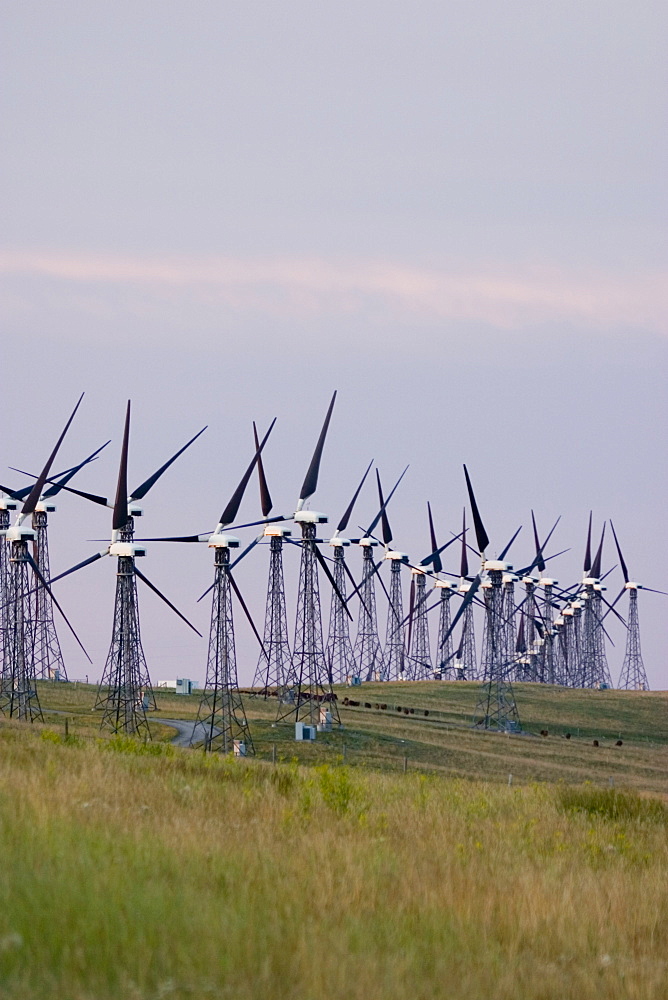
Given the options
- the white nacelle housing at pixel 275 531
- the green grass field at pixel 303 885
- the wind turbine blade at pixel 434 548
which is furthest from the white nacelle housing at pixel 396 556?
the green grass field at pixel 303 885

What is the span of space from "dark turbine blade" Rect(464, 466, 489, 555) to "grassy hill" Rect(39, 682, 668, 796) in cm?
1599

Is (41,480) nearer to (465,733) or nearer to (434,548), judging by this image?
(465,733)

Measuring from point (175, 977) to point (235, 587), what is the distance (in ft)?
217

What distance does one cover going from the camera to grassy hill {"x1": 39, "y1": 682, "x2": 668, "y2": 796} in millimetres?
73500

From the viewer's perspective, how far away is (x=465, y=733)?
99938 millimetres

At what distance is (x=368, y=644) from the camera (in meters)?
161

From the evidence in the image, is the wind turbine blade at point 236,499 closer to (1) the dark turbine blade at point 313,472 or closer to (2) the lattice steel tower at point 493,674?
(1) the dark turbine blade at point 313,472

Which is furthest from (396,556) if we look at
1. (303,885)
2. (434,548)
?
(303,885)

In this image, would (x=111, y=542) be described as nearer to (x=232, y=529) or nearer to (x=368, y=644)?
(x=232, y=529)

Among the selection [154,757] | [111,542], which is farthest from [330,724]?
[154,757]

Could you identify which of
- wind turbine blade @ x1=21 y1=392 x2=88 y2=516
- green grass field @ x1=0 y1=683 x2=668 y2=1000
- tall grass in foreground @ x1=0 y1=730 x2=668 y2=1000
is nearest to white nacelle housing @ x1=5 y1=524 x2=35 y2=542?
wind turbine blade @ x1=21 y1=392 x2=88 y2=516

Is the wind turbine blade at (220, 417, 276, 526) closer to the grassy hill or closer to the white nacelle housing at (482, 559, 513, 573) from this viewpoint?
the grassy hill

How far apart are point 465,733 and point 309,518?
21.9 meters

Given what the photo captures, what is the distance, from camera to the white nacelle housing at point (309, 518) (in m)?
92.8
